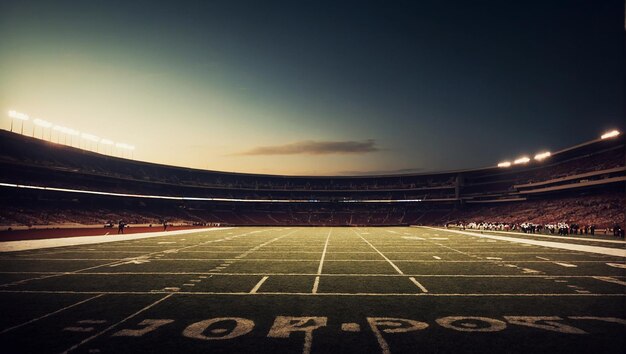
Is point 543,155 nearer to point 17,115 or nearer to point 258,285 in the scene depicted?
point 258,285

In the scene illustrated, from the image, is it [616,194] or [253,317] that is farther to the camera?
[616,194]

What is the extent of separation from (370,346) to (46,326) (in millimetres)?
5631

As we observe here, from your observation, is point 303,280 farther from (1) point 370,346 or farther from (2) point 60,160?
(2) point 60,160

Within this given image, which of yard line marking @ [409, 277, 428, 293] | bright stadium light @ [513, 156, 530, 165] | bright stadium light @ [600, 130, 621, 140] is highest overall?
bright stadium light @ [600, 130, 621, 140]

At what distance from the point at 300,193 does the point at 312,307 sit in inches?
3067

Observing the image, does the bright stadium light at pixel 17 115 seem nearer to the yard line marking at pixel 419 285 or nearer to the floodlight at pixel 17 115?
the floodlight at pixel 17 115

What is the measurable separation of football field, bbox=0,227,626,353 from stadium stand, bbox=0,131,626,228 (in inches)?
1297

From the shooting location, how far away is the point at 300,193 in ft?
280

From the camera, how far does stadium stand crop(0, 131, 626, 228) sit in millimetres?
42625

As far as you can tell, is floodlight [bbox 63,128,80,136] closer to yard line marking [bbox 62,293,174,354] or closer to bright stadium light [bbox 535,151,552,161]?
yard line marking [bbox 62,293,174,354]

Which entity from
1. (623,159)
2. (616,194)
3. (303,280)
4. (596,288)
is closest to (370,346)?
(303,280)

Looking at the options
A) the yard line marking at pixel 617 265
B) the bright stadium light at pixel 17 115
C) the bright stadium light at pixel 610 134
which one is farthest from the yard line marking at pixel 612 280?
the bright stadium light at pixel 17 115

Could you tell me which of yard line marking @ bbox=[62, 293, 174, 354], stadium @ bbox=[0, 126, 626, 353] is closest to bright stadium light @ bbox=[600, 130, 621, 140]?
stadium @ bbox=[0, 126, 626, 353]

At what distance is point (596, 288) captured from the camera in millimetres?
9305
